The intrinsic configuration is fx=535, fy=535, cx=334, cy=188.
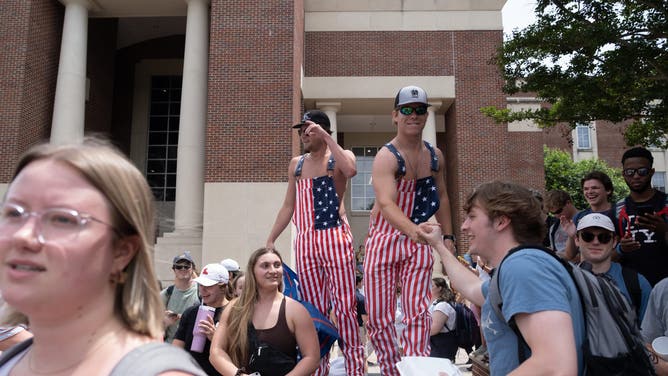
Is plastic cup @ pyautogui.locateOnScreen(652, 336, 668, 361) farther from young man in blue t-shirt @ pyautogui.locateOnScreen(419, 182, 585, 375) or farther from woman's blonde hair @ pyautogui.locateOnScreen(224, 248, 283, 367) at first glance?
woman's blonde hair @ pyautogui.locateOnScreen(224, 248, 283, 367)

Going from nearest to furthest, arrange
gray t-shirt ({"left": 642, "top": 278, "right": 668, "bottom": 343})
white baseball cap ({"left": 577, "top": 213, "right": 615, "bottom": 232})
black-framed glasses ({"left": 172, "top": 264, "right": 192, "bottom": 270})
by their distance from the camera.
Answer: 1. gray t-shirt ({"left": 642, "top": 278, "right": 668, "bottom": 343})
2. white baseball cap ({"left": 577, "top": 213, "right": 615, "bottom": 232})
3. black-framed glasses ({"left": 172, "top": 264, "right": 192, "bottom": 270})

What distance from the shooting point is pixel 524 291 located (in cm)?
204

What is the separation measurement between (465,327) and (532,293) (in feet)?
19.2

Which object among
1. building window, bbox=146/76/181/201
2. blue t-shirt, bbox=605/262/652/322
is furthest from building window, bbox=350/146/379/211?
blue t-shirt, bbox=605/262/652/322

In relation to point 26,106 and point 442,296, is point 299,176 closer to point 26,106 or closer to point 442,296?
point 442,296

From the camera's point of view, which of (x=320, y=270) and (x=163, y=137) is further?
(x=163, y=137)

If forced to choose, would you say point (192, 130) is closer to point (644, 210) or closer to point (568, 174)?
point (644, 210)

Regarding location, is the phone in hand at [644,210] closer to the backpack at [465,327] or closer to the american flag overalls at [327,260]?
the american flag overalls at [327,260]

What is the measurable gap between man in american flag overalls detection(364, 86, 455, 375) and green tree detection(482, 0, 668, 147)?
4.83 metres

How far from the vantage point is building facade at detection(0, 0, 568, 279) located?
1667 cm

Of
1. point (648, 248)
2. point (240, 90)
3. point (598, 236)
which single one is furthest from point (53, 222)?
point (240, 90)

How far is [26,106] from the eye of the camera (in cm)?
1703

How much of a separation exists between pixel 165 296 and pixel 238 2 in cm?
1263

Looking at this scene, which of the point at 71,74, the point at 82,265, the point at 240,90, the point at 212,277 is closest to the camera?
the point at 82,265
